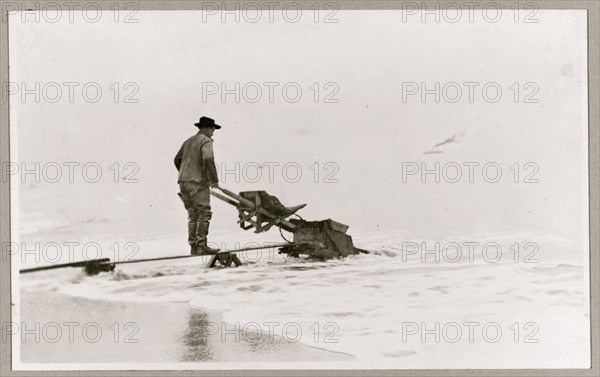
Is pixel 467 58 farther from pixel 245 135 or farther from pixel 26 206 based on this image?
pixel 26 206

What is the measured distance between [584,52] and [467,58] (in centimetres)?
57

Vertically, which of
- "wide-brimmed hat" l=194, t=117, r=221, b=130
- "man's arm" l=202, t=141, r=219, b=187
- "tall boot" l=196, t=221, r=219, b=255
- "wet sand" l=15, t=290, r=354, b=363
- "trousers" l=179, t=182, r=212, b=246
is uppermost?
"wide-brimmed hat" l=194, t=117, r=221, b=130

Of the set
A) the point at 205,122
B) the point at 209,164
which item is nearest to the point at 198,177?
the point at 209,164

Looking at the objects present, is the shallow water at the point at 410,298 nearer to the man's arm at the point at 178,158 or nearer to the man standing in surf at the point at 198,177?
→ the man standing in surf at the point at 198,177

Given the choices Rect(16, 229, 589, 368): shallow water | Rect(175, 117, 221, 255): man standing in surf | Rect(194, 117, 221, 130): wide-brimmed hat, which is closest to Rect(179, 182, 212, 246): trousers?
Rect(175, 117, 221, 255): man standing in surf

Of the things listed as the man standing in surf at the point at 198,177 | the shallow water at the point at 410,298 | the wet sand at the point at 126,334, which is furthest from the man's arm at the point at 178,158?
the wet sand at the point at 126,334

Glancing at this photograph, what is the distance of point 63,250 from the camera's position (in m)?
3.62

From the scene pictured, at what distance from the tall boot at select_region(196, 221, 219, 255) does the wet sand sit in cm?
28

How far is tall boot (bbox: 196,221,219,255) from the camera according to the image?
3637mm

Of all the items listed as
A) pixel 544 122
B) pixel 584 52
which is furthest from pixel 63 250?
pixel 584 52

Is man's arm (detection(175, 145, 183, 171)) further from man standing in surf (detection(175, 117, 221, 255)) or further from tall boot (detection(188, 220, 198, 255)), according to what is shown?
tall boot (detection(188, 220, 198, 255))

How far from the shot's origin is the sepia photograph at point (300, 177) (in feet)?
11.8

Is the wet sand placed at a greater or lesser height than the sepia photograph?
lesser

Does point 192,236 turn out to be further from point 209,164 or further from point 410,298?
point 410,298
